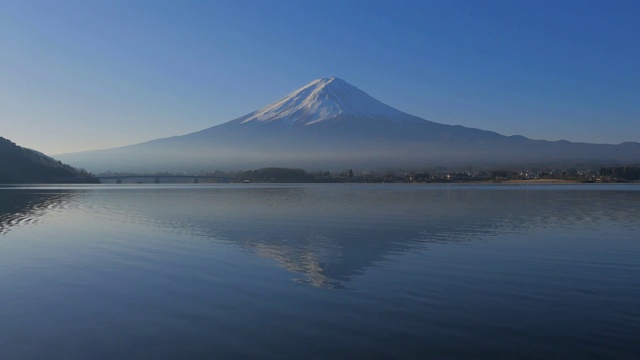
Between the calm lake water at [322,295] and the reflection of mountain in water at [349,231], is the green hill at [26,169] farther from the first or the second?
the calm lake water at [322,295]

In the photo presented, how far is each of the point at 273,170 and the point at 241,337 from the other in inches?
4422

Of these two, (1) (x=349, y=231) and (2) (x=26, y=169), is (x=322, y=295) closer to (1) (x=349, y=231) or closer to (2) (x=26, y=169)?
(1) (x=349, y=231)

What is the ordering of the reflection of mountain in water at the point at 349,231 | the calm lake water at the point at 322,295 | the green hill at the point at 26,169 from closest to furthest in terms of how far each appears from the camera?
the calm lake water at the point at 322,295 < the reflection of mountain in water at the point at 349,231 < the green hill at the point at 26,169

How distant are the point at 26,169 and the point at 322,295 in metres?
108

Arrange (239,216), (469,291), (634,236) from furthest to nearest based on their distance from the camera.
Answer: (239,216) < (634,236) < (469,291)

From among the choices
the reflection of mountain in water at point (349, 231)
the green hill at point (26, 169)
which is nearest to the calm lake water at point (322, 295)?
the reflection of mountain in water at point (349, 231)

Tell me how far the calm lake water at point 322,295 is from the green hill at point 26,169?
9243cm

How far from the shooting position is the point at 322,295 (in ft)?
28.2

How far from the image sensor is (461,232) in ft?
56.2

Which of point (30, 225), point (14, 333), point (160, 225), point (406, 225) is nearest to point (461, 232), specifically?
point (406, 225)

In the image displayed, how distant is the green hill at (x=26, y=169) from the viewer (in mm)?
97688

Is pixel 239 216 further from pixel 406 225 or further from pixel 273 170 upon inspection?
pixel 273 170

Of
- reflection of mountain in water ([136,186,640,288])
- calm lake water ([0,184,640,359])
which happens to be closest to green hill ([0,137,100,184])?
reflection of mountain in water ([136,186,640,288])

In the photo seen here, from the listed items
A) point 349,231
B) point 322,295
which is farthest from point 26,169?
point 322,295
